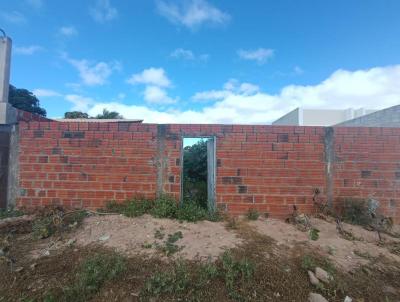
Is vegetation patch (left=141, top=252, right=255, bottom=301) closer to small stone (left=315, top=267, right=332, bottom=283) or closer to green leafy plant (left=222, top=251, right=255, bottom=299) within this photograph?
green leafy plant (left=222, top=251, right=255, bottom=299)

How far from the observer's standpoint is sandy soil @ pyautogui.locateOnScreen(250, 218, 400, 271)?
351 cm

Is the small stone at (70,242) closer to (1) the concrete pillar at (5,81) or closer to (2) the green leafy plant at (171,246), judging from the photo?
(2) the green leafy plant at (171,246)

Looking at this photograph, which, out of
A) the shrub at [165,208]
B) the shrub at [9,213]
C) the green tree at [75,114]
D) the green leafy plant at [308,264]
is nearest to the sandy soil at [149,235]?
the shrub at [165,208]

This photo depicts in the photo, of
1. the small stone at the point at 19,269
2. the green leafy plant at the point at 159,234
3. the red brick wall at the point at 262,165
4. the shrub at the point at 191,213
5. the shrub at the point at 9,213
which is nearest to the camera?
the small stone at the point at 19,269

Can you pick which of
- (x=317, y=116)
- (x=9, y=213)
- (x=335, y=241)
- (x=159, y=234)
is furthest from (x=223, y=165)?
(x=317, y=116)

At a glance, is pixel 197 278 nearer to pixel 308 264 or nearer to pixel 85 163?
pixel 308 264

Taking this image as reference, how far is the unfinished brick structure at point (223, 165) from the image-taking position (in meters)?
4.79

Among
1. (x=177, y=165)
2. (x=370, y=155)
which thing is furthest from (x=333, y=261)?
(x=177, y=165)

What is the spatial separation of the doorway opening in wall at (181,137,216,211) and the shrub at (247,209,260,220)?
25.1 inches

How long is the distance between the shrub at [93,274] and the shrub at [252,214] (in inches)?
91.2

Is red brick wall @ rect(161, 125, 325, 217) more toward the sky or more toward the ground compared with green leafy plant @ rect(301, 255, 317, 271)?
more toward the sky

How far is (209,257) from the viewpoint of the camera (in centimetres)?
327

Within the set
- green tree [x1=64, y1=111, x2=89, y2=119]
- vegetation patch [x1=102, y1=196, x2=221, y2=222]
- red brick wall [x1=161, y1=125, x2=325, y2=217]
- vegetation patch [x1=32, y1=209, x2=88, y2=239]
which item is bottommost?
vegetation patch [x1=32, y1=209, x2=88, y2=239]

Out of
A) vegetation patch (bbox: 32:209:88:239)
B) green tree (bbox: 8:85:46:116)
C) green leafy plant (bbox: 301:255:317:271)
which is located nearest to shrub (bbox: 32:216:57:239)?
vegetation patch (bbox: 32:209:88:239)
